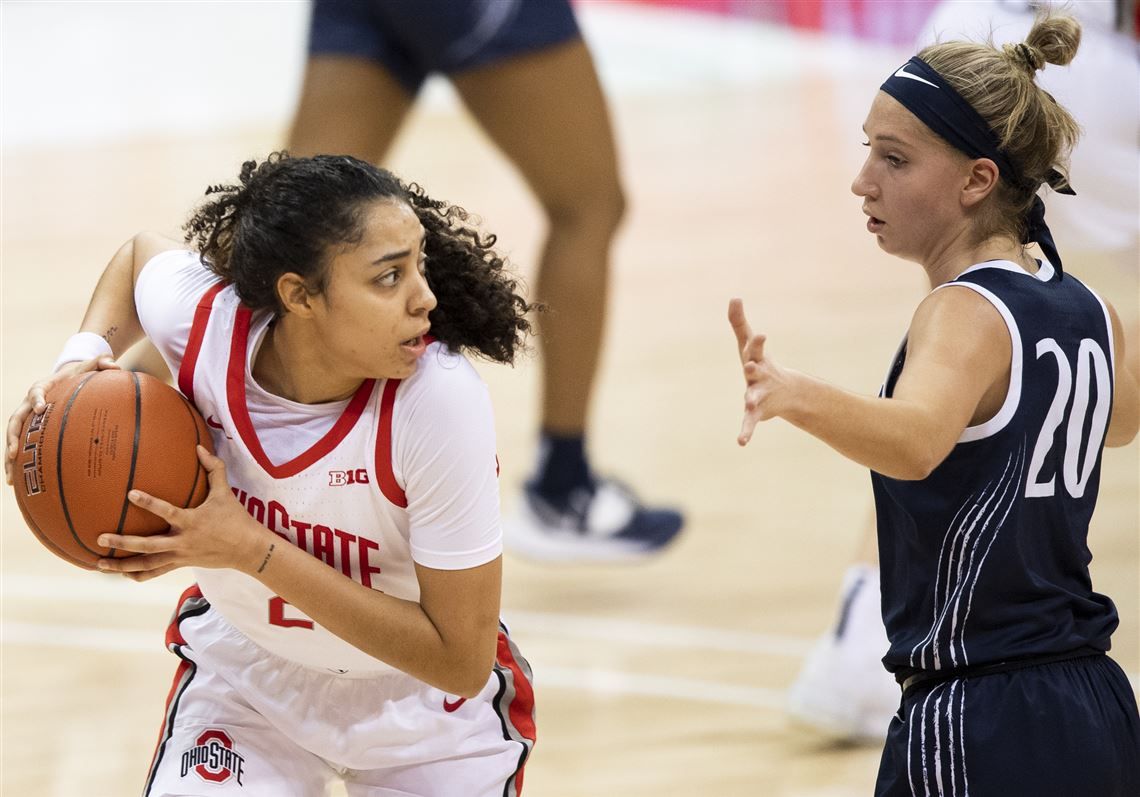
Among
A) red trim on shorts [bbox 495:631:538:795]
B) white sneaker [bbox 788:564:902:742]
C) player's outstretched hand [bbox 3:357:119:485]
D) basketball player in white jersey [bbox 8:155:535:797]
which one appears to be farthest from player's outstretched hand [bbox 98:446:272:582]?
white sneaker [bbox 788:564:902:742]

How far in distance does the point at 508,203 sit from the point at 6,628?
5.61m

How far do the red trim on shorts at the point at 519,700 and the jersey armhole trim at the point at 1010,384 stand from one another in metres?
0.87

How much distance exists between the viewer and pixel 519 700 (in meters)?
2.69

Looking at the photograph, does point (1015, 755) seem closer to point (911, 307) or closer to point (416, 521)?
point (416, 521)

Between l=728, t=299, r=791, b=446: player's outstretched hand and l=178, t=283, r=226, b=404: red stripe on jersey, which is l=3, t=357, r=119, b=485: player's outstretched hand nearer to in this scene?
l=178, t=283, r=226, b=404: red stripe on jersey

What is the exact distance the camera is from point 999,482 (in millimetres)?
2184

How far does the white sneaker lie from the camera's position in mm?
3516

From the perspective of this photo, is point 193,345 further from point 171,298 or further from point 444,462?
point 444,462

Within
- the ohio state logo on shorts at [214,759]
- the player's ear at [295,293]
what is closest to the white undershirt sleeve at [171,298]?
the player's ear at [295,293]

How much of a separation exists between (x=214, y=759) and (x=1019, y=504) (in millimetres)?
1210

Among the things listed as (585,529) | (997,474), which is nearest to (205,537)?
(997,474)

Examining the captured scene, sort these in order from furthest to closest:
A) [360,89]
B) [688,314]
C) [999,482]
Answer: [688,314] < [360,89] < [999,482]

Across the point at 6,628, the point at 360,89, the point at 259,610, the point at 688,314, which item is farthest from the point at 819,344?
the point at 259,610

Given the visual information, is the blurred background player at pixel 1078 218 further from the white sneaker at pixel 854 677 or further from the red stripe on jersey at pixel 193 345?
the red stripe on jersey at pixel 193 345
